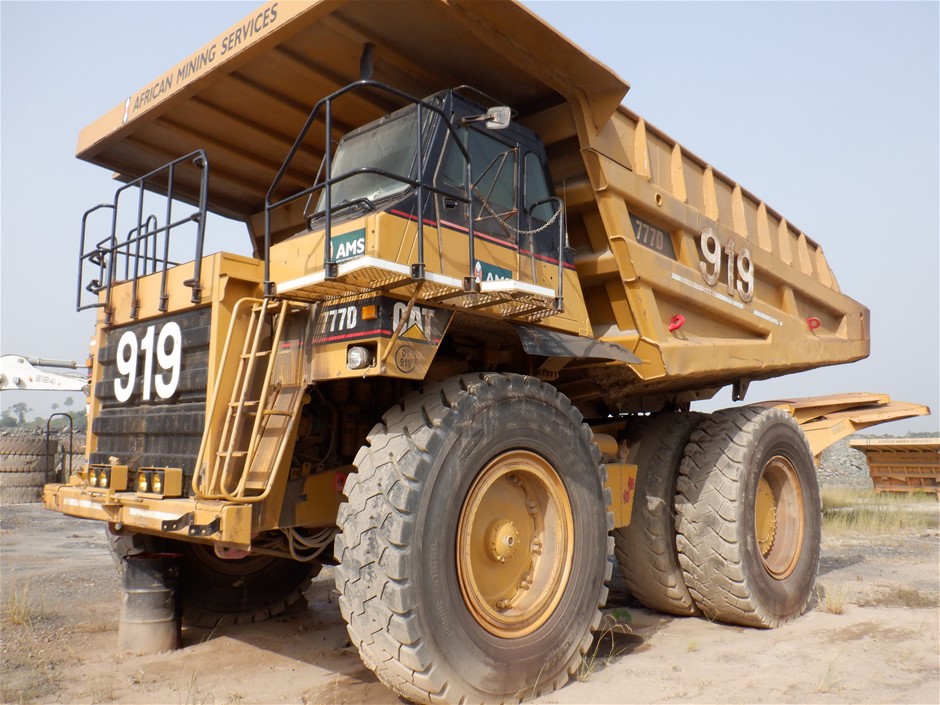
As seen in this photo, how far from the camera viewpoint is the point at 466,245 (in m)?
4.30

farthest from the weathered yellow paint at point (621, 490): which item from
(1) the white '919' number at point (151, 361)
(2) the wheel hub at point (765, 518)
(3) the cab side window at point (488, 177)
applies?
(1) the white '919' number at point (151, 361)

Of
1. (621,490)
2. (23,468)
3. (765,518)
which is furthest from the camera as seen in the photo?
(23,468)

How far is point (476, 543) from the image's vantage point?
4137 mm

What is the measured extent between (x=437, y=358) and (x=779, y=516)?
382 cm

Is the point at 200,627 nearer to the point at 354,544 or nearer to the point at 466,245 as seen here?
the point at 354,544

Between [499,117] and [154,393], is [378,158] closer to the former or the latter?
[499,117]

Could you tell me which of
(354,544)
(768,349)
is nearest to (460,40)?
(354,544)

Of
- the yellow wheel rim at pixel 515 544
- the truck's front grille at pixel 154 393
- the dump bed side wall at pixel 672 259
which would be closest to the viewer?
the yellow wheel rim at pixel 515 544

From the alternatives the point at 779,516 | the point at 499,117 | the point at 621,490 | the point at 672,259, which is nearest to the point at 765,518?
the point at 779,516

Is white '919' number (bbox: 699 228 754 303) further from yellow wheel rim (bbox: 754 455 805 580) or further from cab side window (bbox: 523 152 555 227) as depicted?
cab side window (bbox: 523 152 555 227)

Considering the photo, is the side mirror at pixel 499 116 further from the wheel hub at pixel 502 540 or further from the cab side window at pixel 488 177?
the wheel hub at pixel 502 540

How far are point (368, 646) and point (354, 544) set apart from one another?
0.46m

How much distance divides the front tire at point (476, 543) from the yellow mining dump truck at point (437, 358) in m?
0.02

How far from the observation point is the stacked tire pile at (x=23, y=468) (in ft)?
50.1
